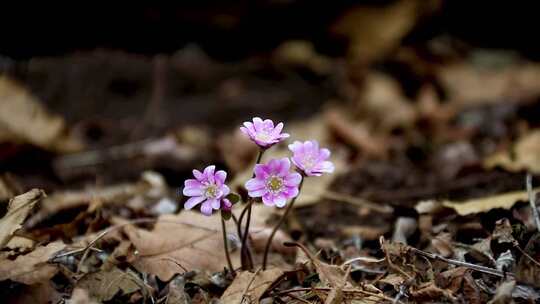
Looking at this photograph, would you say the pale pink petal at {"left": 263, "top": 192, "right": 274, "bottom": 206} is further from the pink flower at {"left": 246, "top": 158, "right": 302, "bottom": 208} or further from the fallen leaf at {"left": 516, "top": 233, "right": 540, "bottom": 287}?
the fallen leaf at {"left": 516, "top": 233, "right": 540, "bottom": 287}

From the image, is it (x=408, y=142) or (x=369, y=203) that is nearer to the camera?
(x=369, y=203)

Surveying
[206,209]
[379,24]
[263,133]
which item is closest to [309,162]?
[263,133]

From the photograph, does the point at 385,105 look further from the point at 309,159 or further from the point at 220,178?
the point at 220,178

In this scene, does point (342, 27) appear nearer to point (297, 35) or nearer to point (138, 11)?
point (297, 35)

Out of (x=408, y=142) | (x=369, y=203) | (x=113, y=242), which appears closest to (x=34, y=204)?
(x=113, y=242)

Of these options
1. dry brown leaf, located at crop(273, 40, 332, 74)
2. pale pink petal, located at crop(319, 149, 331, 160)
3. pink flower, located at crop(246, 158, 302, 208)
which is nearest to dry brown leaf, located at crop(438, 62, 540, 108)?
dry brown leaf, located at crop(273, 40, 332, 74)

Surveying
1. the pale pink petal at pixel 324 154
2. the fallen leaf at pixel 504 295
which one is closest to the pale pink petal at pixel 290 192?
the pale pink petal at pixel 324 154
